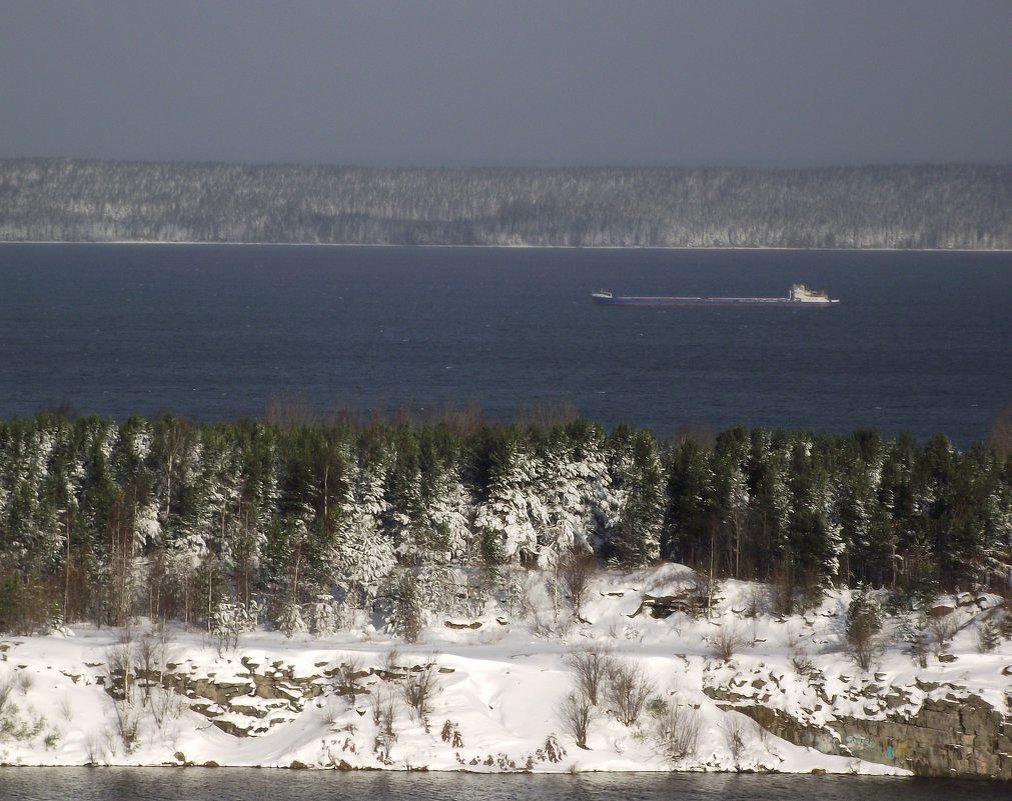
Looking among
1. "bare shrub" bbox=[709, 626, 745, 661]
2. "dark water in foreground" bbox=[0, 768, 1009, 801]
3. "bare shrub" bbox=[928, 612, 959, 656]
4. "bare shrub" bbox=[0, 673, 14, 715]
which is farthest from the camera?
"bare shrub" bbox=[928, 612, 959, 656]

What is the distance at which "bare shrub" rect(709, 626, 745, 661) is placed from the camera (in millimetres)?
36188

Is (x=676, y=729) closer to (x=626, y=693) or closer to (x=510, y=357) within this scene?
(x=626, y=693)

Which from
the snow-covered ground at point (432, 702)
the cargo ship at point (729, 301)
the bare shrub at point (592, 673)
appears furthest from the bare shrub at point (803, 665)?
the cargo ship at point (729, 301)

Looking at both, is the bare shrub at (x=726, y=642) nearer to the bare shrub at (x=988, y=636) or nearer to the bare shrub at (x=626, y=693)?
the bare shrub at (x=626, y=693)

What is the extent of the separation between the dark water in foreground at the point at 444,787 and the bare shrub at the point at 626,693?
5.99ft

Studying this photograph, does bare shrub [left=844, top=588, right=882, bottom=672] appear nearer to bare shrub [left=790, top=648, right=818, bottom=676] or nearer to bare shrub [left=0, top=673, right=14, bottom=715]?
bare shrub [left=790, top=648, right=818, bottom=676]

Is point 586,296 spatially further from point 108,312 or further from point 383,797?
point 383,797

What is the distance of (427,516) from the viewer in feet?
143

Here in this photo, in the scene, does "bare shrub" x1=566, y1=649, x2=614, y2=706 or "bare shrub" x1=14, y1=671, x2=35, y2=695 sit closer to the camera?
"bare shrub" x1=14, y1=671, x2=35, y2=695

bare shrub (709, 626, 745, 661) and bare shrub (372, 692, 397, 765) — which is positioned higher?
bare shrub (709, 626, 745, 661)

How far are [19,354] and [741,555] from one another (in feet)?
257

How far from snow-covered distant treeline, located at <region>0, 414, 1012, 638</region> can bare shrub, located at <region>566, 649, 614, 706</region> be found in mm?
5793

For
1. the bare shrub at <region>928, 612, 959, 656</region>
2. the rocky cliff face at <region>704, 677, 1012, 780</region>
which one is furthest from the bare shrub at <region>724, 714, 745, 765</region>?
the bare shrub at <region>928, 612, 959, 656</region>

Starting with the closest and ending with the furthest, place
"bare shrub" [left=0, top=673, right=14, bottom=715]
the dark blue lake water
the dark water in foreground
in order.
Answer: the dark water in foreground → "bare shrub" [left=0, top=673, right=14, bottom=715] → the dark blue lake water
